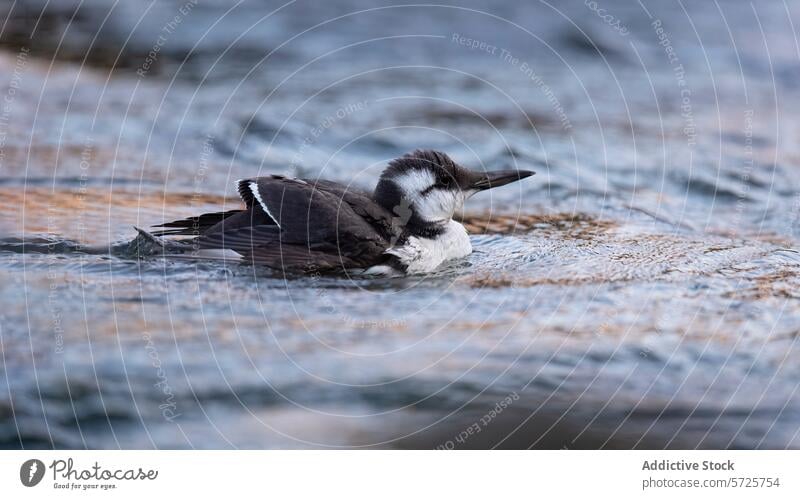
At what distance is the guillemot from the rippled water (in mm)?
148

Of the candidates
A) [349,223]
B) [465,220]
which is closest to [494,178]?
[465,220]

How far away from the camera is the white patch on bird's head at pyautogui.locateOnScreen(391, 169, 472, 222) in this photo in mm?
6359

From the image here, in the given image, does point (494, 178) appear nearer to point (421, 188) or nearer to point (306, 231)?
point (421, 188)

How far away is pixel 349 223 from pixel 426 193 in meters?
0.66

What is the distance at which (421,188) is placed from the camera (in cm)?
639

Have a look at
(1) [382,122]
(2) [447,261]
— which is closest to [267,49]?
(1) [382,122]

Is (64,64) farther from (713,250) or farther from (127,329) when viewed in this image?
(713,250)

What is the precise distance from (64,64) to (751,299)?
5.11 m

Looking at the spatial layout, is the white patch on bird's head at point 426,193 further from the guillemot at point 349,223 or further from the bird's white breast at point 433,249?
the bird's white breast at point 433,249

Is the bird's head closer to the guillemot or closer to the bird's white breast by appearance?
the guillemot
